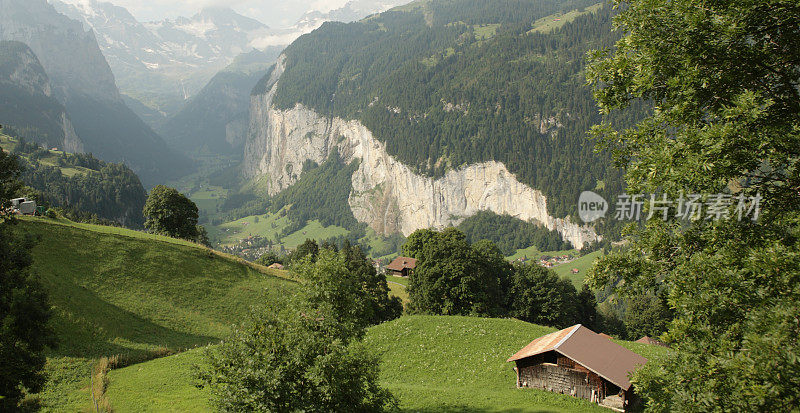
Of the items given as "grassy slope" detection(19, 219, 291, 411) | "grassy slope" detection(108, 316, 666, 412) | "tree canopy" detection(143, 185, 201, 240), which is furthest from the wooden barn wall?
"tree canopy" detection(143, 185, 201, 240)

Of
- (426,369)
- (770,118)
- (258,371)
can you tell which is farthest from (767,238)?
(426,369)

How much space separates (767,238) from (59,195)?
706 feet

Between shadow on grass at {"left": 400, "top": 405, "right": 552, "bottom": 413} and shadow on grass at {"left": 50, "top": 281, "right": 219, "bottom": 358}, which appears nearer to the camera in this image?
shadow on grass at {"left": 400, "top": 405, "right": 552, "bottom": 413}

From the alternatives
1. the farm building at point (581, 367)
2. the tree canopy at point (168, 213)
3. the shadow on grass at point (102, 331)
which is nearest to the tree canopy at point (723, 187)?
the farm building at point (581, 367)

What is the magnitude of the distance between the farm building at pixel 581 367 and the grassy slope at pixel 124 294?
1967 cm

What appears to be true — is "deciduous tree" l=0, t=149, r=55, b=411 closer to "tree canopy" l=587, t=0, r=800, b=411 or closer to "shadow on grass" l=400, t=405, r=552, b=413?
"shadow on grass" l=400, t=405, r=552, b=413

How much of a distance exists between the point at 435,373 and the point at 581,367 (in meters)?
10.1

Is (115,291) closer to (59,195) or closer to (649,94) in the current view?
(649,94)

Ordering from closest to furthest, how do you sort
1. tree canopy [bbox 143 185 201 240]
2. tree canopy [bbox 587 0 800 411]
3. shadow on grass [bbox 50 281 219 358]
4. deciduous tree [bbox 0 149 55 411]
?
tree canopy [bbox 587 0 800 411] < deciduous tree [bbox 0 149 55 411] < shadow on grass [bbox 50 281 219 358] < tree canopy [bbox 143 185 201 240]

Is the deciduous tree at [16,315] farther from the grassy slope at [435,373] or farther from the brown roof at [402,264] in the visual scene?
the brown roof at [402,264]

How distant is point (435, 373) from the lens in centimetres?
3122

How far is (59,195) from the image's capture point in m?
171

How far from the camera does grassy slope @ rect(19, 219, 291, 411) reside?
32000 millimetres

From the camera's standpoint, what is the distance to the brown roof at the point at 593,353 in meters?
25.1
